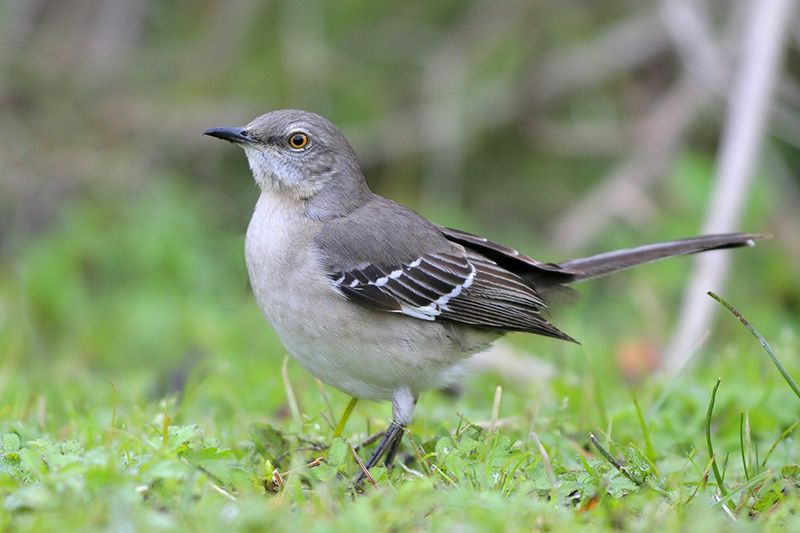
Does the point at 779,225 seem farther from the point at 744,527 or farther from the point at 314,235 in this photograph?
the point at 744,527

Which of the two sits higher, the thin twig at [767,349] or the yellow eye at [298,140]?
the yellow eye at [298,140]

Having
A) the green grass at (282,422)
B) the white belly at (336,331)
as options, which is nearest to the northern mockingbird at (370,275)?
the white belly at (336,331)

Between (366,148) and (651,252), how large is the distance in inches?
223

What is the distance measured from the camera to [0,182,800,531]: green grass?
3459 millimetres

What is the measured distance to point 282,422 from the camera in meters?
5.54

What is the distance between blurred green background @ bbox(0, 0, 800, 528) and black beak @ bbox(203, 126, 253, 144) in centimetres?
300

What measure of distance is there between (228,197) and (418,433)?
20.1ft

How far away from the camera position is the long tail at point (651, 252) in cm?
536

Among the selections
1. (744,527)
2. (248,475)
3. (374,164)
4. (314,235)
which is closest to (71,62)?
(374,164)

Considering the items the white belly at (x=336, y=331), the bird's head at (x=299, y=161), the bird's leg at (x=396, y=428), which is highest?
the bird's head at (x=299, y=161)

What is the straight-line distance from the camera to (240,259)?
9.72 metres

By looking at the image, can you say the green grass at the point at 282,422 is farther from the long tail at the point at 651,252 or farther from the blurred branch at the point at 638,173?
the blurred branch at the point at 638,173

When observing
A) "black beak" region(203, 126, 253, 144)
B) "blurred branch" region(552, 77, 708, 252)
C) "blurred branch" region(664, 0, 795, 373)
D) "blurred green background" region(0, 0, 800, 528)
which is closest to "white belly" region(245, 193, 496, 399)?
"black beak" region(203, 126, 253, 144)

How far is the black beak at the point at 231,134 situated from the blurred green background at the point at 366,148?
3.00 meters
